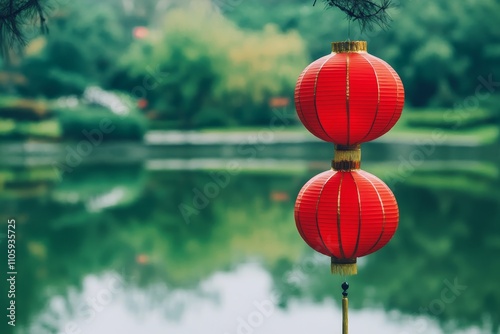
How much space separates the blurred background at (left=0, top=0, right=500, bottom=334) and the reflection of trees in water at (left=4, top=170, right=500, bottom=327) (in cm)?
2

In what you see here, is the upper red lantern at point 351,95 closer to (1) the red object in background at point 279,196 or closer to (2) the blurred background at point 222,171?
(2) the blurred background at point 222,171

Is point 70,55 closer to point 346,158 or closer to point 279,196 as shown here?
point 279,196

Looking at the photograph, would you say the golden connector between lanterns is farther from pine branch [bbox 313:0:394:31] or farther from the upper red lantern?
pine branch [bbox 313:0:394:31]

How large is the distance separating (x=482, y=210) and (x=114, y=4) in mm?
12401

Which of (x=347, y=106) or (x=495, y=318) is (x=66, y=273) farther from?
(x=347, y=106)

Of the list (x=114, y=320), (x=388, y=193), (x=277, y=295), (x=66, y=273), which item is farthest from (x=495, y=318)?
(x=66, y=273)

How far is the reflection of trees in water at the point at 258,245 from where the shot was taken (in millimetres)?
4883

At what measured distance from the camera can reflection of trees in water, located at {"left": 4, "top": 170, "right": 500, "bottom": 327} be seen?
488cm

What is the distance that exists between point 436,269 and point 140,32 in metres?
12.7

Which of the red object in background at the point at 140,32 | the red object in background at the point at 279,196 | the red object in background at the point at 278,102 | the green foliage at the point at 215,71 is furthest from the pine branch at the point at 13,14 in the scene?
the red object in background at the point at 140,32

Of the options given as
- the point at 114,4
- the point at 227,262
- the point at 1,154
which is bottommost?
the point at 227,262

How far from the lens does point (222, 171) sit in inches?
432

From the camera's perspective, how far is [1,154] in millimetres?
13172

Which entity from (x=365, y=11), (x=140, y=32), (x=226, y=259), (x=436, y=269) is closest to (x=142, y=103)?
(x=140, y=32)
